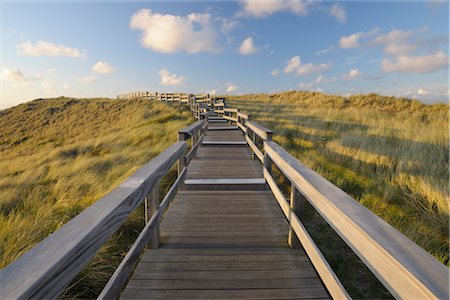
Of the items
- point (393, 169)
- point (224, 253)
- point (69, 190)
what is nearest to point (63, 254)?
point (224, 253)

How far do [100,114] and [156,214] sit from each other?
117ft

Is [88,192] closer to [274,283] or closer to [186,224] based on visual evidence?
[186,224]

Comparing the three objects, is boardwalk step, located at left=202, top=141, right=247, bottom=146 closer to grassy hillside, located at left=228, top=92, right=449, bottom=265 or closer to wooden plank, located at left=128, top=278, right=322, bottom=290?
grassy hillside, located at left=228, top=92, right=449, bottom=265

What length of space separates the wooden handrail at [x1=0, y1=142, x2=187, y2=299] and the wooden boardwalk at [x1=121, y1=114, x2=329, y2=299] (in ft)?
3.50

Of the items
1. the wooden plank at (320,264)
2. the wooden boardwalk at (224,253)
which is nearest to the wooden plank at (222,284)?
the wooden boardwalk at (224,253)

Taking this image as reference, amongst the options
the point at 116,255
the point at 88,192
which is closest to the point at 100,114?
the point at 88,192

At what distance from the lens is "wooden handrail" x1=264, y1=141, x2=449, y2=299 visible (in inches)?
38.4

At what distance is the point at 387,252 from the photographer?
114 centimetres

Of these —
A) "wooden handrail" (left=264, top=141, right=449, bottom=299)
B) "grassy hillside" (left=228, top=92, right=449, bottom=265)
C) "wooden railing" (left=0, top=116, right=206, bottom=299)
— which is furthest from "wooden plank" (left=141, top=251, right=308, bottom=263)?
"grassy hillside" (left=228, top=92, right=449, bottom=265)

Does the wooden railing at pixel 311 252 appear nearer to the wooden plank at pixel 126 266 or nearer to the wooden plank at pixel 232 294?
the wooden plank at pixel 126 266

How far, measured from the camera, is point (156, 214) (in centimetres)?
279

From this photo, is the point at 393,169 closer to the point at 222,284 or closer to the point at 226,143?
the point at 226,143

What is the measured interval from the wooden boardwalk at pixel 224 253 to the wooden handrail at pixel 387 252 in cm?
103

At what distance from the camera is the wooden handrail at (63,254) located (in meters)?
0.93
